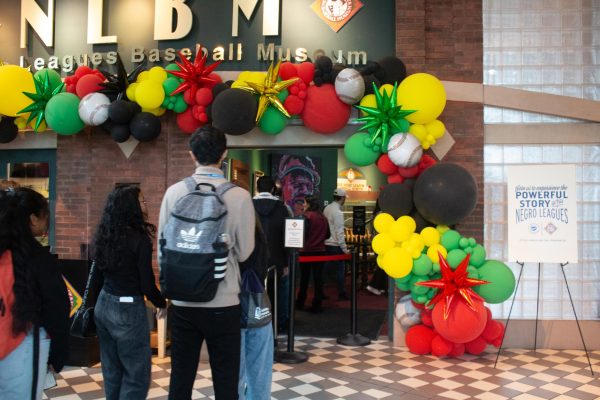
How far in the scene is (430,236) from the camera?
5.05 meters

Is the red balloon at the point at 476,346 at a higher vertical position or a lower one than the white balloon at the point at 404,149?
lower

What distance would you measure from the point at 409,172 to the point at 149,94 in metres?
2.65

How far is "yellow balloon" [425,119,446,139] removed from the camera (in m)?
5.37

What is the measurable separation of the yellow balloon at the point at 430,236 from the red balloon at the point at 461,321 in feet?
1.74

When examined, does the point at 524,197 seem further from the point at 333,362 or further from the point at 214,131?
the point at 214,131

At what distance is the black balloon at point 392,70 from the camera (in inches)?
218

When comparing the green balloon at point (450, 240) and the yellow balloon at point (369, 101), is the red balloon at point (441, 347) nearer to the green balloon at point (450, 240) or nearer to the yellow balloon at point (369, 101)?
the green balloon at point (450, 240)

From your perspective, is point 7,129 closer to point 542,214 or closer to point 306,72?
point 306,72

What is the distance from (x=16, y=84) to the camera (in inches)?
228

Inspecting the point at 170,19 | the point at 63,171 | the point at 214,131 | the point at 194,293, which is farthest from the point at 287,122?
the point at 194,293

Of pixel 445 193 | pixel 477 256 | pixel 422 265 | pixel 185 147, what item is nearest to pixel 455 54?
pixel 445 193

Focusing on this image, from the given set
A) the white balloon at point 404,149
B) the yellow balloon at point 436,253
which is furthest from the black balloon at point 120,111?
the yellow balloon at point 436,253

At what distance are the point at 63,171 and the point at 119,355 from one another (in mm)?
3943

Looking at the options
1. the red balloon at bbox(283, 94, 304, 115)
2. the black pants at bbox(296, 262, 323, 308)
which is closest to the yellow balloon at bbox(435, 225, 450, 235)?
the red balloon at bbox(283, 94, 304, 115)
